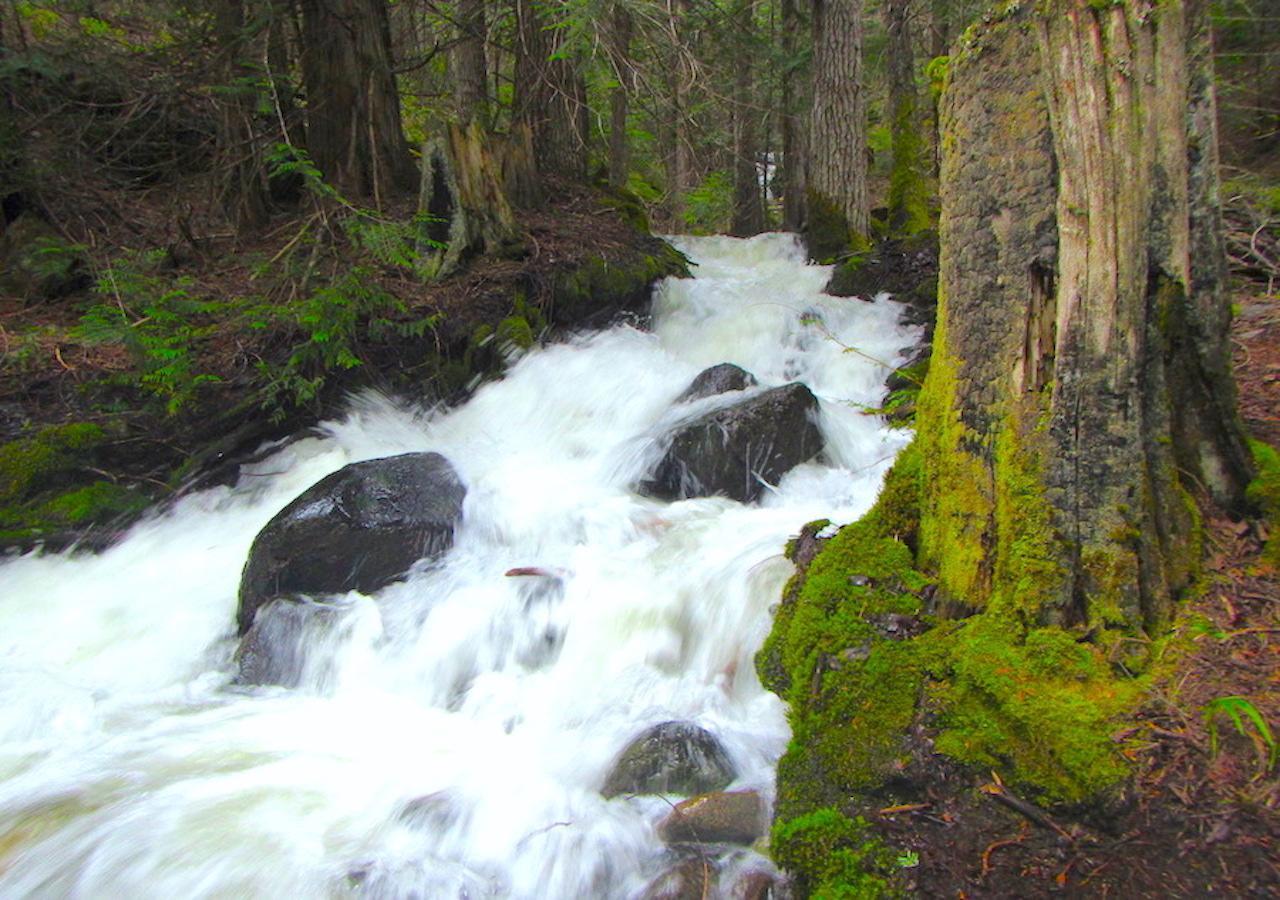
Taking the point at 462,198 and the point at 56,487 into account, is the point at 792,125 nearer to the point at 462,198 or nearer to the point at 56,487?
the point at 462,198

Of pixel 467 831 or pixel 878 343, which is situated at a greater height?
pixel 878 343

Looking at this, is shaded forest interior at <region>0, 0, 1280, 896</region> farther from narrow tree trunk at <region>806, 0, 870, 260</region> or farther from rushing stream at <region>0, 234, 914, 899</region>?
rushing stream at <region>0, 234, 914, 899</region>

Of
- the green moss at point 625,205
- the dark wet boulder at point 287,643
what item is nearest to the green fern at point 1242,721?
the dark wet boulder at point 287,643

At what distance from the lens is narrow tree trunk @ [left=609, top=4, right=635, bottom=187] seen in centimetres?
713

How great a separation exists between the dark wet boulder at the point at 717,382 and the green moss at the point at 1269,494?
14.5 feet

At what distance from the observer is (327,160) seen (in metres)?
8.97

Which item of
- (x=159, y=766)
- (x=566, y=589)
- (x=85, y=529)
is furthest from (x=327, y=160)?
(x=159, y=766)

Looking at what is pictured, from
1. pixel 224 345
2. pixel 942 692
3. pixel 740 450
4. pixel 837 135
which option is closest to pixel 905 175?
pixel 837 135

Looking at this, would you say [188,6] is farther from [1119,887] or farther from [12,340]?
[1119,887]

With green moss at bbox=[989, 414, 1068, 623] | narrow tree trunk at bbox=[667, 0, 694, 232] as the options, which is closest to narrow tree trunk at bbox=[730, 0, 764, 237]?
narrow tree trunk at bbox=[667, 0, 694, 232]

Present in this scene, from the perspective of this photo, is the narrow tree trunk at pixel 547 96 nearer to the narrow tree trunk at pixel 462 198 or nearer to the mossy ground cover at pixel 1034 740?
the narrow tree trunk at pixel 462 198

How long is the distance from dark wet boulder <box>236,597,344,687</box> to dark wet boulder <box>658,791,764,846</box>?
2.42 m

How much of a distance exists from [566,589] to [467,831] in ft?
5.75

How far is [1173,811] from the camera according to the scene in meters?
2.08
